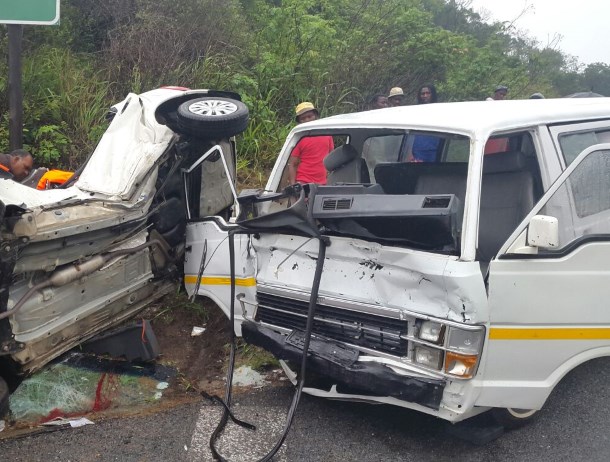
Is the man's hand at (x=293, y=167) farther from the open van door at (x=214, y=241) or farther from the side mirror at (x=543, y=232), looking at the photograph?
the side mirror at (x=543, y=232)

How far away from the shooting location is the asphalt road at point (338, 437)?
3525 millimetres

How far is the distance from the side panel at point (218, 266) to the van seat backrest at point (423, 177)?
3.35 ft

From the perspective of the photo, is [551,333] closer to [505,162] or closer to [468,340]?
[468,340]

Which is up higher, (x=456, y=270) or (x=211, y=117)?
(x=211, y=117)

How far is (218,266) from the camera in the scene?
179 inches

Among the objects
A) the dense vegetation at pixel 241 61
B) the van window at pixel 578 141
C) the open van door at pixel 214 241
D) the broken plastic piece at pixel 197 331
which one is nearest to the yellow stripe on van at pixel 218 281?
the open van door at pixel 214 241

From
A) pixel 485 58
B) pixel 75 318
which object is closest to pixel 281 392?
pixel 75 318

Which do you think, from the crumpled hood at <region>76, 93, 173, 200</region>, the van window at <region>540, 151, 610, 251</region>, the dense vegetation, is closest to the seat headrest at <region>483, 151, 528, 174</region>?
the van window at <region>540, 151, 610, 251</region>

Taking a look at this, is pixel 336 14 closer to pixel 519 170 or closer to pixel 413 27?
pixel 413 27

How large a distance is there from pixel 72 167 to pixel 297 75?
379 centimetres

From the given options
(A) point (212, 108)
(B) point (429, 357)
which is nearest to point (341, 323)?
(B) point (429, 357)

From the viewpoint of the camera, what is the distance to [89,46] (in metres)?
8.92

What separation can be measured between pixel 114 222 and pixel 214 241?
713 mm

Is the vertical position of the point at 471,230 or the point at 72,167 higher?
the point at 471,230
